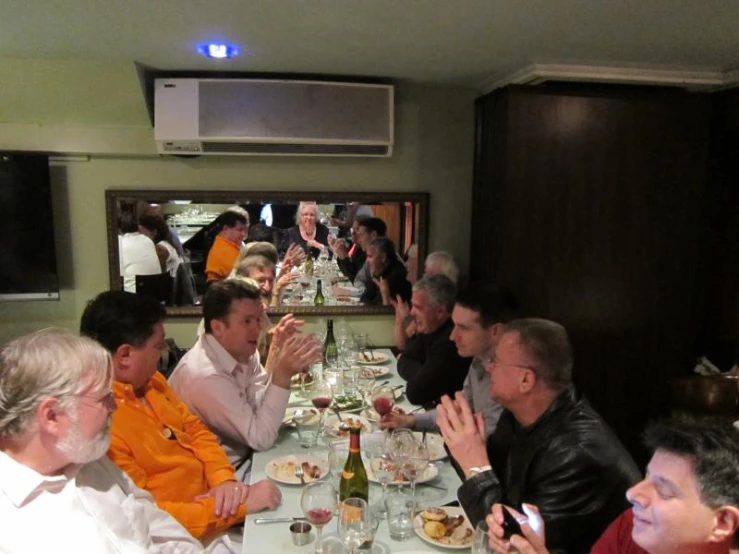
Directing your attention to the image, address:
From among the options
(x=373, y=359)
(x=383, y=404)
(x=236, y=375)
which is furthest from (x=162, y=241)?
(x=383, y=404)

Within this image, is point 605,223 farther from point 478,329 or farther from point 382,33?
point 382,33

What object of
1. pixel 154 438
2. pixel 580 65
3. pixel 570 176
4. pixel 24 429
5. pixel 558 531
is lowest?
pixel 558 531

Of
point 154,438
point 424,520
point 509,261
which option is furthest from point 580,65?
point 154,438

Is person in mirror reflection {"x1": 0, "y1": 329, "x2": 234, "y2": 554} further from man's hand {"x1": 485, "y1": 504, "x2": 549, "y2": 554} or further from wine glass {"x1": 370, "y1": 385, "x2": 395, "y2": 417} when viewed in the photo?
wine glass {"x1": 370, "y1": 385, "x2": 395, "y2": 417}

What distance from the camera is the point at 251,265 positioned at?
3309mm

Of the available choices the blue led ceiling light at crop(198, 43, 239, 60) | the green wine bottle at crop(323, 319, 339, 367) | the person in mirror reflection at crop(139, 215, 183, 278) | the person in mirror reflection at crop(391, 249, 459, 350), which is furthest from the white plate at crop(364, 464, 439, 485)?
the person in mirror reflection at crop(139, 215, 183, 278)

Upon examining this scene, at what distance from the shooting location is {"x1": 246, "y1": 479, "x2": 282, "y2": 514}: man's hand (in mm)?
1642

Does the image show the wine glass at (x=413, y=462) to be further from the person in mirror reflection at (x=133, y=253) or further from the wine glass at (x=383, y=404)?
the person in mirror reflection at (x=133, y=253)

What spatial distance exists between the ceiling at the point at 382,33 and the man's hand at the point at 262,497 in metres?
1.55

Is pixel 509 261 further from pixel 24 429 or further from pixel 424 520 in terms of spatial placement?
pixel 24 429

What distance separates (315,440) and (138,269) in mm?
1942

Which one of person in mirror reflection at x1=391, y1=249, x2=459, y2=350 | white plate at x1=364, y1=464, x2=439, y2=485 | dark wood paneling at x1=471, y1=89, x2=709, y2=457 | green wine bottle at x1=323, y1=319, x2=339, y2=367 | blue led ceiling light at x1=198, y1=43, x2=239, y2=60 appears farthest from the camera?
person in mirror reflection at x1=391, y1=249, x2=459, y2=350

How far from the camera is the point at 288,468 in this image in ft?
6.06

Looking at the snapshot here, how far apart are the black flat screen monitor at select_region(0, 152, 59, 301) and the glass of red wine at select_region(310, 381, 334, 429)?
5.77 ft
